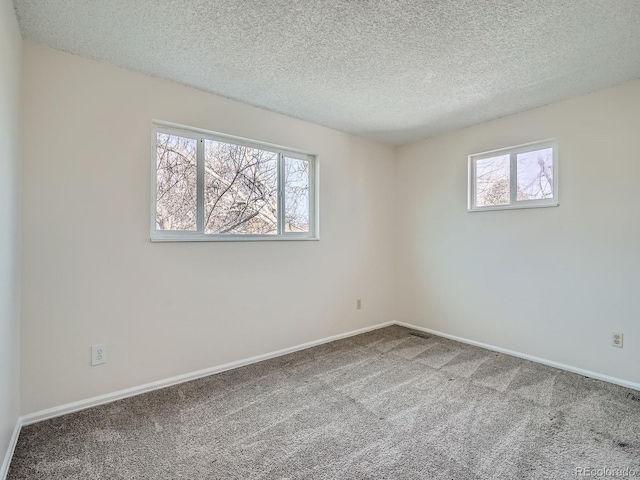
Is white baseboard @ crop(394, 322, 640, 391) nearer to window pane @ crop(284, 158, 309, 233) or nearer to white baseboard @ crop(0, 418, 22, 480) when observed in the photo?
window pane @ crop(284, 158, 309, 233)

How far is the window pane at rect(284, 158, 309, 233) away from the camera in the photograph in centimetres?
329

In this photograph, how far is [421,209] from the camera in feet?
13.1

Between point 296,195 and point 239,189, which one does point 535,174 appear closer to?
point 296,195

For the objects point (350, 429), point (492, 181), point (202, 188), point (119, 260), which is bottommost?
point (350, 429)

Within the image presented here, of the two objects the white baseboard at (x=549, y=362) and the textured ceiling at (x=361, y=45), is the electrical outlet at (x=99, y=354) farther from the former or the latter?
the white baseboard at (x=549, y=362)

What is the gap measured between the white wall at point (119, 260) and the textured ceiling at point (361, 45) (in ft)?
0.75

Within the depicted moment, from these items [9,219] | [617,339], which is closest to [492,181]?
[617,339]

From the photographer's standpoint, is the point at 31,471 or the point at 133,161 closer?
the point at 31,471

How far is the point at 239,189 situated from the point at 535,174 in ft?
9.29

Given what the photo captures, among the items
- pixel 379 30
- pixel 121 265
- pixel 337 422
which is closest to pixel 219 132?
pixel 121 265

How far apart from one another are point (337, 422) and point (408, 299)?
8.00 ft

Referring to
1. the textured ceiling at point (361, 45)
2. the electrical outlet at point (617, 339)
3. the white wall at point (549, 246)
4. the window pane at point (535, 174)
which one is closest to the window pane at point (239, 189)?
the textured ceiling at point (361, 45)

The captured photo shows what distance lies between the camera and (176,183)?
2.59 m

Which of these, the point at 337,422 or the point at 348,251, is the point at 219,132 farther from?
the point at 337,422
